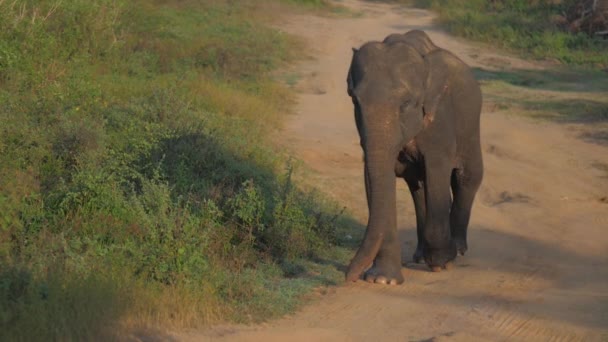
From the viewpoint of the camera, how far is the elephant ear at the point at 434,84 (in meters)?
7.81

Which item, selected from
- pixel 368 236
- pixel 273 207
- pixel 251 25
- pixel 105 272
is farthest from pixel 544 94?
pixel 105 272

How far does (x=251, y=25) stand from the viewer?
21.4 metres

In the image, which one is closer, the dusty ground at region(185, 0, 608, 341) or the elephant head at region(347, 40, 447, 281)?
the dusty ground at region(185, 0, 608, 341)

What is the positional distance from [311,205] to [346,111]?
20.5 ft

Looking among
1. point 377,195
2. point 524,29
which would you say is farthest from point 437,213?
point 524,29

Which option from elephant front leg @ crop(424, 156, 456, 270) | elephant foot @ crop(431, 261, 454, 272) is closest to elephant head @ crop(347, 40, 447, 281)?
elephant front leg @ crop(424, 156, 456, 270)

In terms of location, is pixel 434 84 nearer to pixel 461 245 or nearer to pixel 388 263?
pixel 388 263

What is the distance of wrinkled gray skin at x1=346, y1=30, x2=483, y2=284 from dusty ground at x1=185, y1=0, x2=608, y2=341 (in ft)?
1.05

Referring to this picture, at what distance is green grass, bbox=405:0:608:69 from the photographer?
20.5m

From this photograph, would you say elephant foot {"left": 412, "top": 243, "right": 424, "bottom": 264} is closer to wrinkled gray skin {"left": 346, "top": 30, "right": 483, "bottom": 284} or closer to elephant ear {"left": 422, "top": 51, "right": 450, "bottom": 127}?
wrinkled gray skin {"left": 346, "top": 30, "right": 483, "bottom": 284}

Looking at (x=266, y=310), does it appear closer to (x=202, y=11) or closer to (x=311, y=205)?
(x=311, y=205)

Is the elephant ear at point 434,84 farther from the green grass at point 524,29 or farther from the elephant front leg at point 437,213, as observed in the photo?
the green grass at point 524,29

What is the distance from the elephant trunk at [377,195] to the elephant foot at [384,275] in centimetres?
29

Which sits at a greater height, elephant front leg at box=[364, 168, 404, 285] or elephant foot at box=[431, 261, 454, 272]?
elephant front leg at box=[364, 168, 404, 285]
